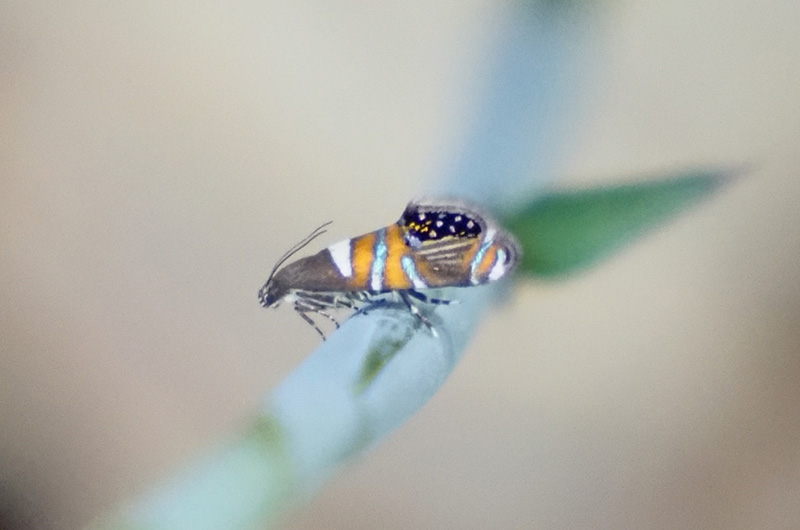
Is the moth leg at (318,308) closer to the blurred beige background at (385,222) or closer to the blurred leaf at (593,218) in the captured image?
the blurred beige background at (385,222)

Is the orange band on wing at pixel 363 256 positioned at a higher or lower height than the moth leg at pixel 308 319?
higher

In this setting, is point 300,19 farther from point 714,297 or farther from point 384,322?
point 714,297

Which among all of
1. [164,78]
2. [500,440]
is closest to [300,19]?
[164,78]

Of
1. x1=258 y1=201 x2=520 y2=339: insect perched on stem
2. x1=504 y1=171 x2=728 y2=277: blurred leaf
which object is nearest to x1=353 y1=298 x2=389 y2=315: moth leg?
x1=258 y1=201 x2=520 y2=339: insect perched on stem

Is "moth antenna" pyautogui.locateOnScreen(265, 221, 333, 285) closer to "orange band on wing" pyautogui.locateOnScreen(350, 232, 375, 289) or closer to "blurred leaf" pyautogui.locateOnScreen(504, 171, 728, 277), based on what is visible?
"orange band on wing" pyautogui.locateOnScreen(350, 232, 375, 289)

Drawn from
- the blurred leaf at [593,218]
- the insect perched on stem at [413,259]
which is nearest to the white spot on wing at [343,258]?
the insect perched on stem at [413,259]

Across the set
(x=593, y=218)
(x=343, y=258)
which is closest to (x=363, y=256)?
(x=343, y=258)

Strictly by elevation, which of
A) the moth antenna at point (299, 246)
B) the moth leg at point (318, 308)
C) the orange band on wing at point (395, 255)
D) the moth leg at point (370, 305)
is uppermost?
the moth antenna at point (299, 246)
